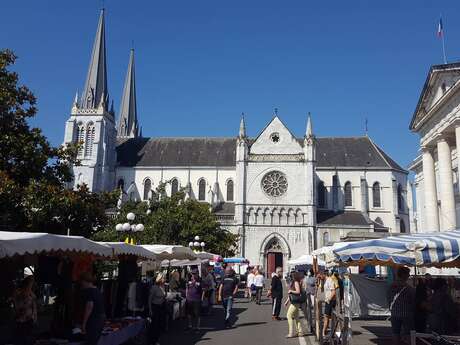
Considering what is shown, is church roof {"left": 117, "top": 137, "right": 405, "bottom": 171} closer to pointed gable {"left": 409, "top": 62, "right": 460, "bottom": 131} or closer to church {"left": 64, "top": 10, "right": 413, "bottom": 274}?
church {"left": 64, "top": 10, "right": 413, "bottom": 274}

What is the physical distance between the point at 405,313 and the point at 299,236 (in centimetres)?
3706

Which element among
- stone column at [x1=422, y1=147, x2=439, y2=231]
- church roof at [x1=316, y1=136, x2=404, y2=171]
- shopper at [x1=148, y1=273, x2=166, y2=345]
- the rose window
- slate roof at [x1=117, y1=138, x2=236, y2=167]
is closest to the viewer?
shopper at [x1=148, y1=273, x2=166, y2=345]

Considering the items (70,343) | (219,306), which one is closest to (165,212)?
(219,306)

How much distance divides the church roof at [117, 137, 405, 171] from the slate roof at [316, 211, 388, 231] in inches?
252

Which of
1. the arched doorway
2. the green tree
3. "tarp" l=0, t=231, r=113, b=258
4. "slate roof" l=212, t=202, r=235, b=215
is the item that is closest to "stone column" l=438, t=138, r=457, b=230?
the green tree

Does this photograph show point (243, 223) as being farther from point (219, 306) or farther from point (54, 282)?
point (54, 282)

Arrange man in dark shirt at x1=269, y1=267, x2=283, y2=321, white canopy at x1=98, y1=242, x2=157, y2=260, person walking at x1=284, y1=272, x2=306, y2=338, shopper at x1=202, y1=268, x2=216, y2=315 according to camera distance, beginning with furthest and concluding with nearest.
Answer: shopper at x1=202, y1=268, x2=216, y2=315
man in dark shirt at x1=269, y1=267, x2=283, y2=321
person walking at x1=284, y1=272, x2=306, y2=338
white canopy at x1=98, y1=242, x2=157, y2=260

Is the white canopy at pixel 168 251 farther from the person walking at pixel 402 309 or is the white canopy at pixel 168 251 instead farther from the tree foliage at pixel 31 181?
the person walking at pixel 402 309

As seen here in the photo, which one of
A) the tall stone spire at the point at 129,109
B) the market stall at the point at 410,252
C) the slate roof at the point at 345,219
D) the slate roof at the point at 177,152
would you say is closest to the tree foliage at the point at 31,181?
the market stall at the point at 410,252

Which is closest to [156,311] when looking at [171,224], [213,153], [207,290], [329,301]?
[329,301]

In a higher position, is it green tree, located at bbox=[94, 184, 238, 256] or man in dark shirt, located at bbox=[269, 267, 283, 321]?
green tree, located at bbox=[94, 184, 238, 256]

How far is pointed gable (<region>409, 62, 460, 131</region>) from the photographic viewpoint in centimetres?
2586

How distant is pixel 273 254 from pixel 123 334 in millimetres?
37504

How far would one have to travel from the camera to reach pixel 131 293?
11602 mm
